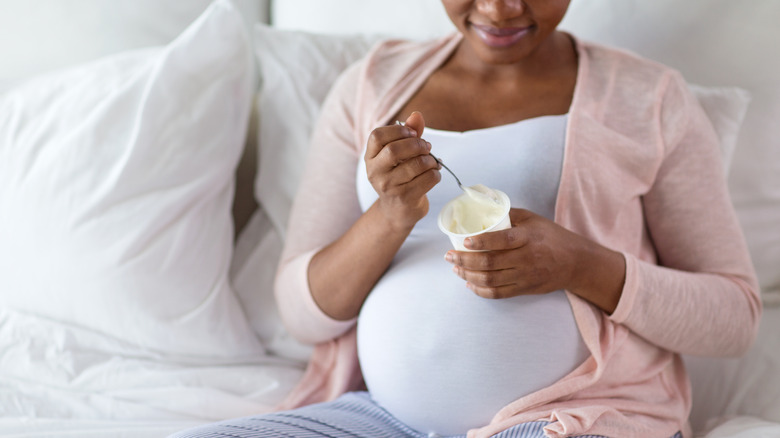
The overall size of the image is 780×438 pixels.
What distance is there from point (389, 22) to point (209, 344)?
77cm

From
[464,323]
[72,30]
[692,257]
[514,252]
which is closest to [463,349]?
[464,323]

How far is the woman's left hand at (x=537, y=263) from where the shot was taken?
0.94 m

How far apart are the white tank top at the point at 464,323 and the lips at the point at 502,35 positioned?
0.12 m

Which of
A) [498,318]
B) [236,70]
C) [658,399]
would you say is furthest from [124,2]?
[658,399]

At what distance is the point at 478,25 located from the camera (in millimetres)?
1089

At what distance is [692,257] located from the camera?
1.13 metres

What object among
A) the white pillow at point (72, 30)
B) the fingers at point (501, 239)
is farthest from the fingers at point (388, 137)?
the white pillow at point (72, 30)

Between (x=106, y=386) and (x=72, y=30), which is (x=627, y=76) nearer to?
(x=106, y=386)

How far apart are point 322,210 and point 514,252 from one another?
376 mm

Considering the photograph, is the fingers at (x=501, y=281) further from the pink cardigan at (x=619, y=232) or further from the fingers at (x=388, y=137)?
the fingers at (x=388, y=137)

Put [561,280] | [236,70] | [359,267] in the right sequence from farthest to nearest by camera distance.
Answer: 1. [236,70]
2. [359,267]
3. [561,280]

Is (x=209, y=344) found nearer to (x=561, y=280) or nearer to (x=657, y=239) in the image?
(x=561, y=280)

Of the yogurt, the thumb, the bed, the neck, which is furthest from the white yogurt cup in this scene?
the bed

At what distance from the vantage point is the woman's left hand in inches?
37.2
